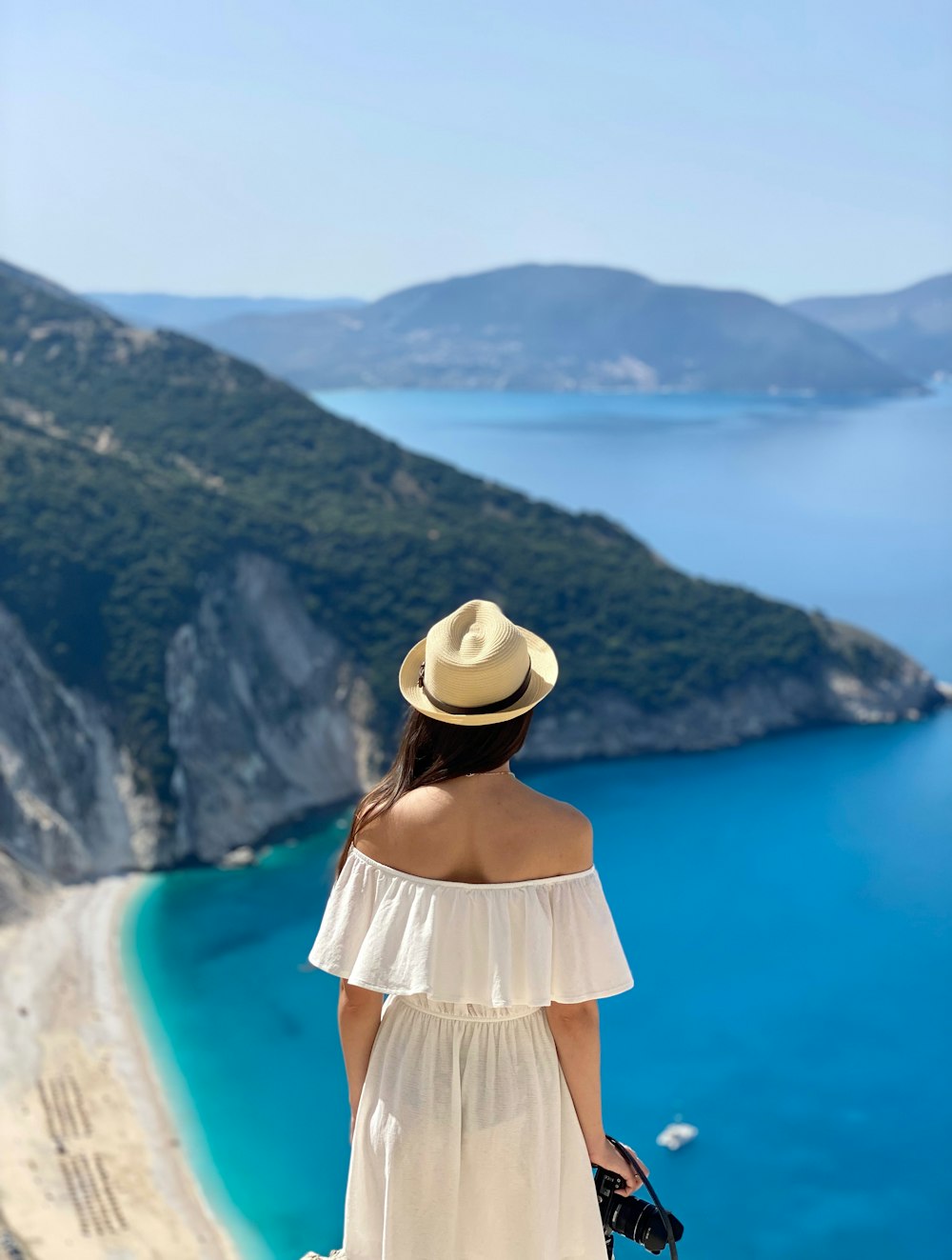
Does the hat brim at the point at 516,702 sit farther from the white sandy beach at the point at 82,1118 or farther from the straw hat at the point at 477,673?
the white sandy beach at the point at 82,1118

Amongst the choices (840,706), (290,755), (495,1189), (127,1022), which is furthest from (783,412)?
(495,1189)

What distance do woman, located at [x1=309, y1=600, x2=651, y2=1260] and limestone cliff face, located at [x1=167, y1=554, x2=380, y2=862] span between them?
27629 mm

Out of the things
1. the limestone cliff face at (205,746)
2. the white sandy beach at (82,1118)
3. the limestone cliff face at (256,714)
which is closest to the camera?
the white sandy beach at (82,1118)

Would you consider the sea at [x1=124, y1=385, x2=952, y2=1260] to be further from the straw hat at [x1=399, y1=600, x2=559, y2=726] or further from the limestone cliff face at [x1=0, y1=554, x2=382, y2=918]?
the limestone cliff face at [x1=0, y1=554, x2=382, y2=918]

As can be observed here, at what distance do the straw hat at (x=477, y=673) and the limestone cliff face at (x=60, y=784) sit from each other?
26.4 m

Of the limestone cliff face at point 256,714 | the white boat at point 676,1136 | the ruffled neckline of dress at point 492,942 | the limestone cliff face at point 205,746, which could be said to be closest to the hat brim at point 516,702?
the ruffled neckline of dress at point 492,942

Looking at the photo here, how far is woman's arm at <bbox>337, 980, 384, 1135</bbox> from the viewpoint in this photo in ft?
9.30

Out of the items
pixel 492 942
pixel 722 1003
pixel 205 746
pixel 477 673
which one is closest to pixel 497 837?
pixel 492 942

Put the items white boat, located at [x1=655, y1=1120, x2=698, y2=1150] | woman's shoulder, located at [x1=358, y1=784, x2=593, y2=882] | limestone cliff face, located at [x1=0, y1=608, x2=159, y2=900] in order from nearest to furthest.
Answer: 1. woman's shoulder, located at [x1=358, y1=784, x2=593, y2=882]
2. white boat, located at [x1=655, y1=1120, x2=698, y2=1150]
3. limestone cliff face, located at [x1=0, y1=608, x2=159, y2=900]

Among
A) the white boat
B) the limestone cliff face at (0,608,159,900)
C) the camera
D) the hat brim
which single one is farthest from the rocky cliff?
the hat brim

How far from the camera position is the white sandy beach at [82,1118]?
57.4 ft

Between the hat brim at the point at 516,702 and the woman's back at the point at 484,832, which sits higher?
the hat brim at the point at 516,702

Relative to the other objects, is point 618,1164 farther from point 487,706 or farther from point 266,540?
point 266,540

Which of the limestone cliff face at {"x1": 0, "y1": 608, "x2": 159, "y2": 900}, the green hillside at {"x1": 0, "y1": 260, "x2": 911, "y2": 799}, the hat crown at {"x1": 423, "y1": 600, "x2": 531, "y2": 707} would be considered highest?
the hat crown at {"x1": 423, "y1": 600, "x2": 531, "y2": 707}
